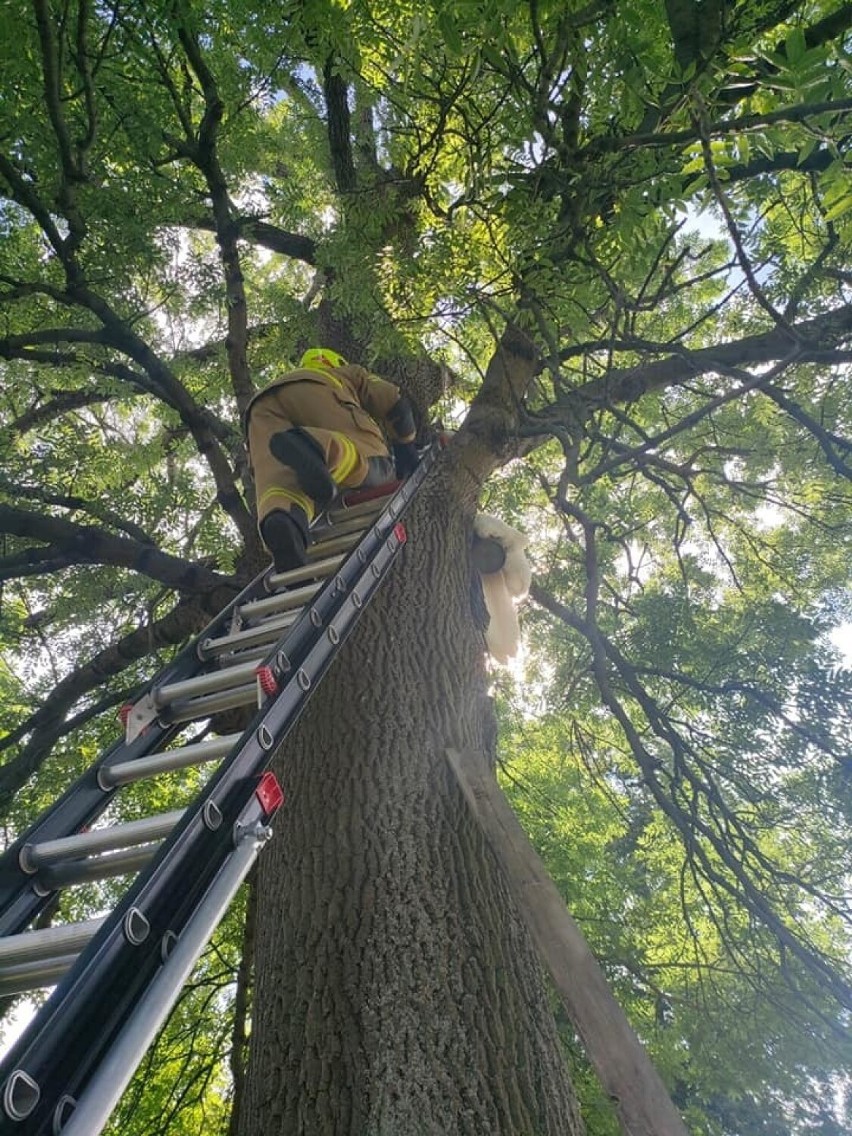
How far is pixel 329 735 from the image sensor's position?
2.69 m

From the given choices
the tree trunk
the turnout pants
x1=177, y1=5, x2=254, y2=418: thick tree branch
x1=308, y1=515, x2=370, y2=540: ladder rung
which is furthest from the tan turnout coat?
the tree trunk

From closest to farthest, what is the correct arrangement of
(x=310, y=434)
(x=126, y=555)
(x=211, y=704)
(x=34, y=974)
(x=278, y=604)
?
1. (x=34, y=974)
2. (x=211, y=704)
3. (x=278, y=604)
4. (x=310, y=434)
5. (x=126, y=555)

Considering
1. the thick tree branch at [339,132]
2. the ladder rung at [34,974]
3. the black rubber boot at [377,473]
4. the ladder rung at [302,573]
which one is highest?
the thick tree branch at [339,132]

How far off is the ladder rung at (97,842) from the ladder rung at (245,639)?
0.92 m

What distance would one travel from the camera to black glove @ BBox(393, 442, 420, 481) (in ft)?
13.5

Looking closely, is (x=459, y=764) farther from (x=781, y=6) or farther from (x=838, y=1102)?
(x=838, y=1102)

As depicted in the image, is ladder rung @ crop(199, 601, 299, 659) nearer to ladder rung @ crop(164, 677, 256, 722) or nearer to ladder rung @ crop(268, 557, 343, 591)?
ladder rung @ crop(164, 677, 256, 722)

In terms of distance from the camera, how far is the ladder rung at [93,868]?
1537 mm

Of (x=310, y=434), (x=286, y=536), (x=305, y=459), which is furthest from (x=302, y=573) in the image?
(x=310, y=434)

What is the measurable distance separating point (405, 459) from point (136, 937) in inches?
129

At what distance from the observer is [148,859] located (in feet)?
4.84

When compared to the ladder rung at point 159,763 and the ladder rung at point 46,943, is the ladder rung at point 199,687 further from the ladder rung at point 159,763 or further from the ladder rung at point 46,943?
the ladder rung at point 46,943

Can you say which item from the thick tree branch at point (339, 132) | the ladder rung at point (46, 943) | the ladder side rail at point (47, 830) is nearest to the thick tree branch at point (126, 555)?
the ladder side rail at point (47, 830)

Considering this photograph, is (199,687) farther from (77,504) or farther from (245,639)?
(77,504)
